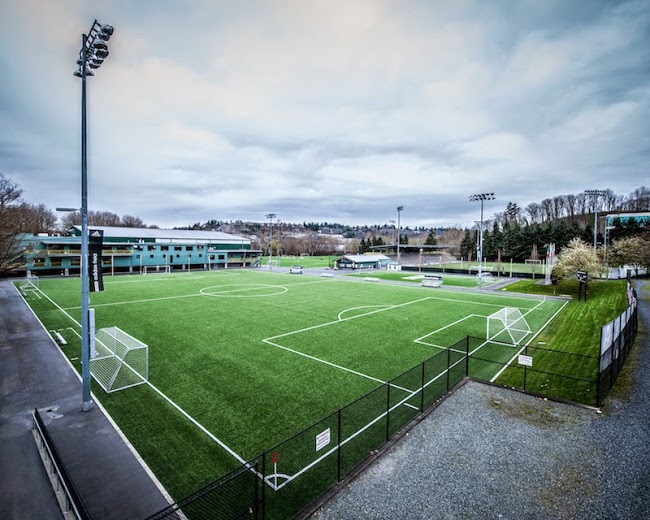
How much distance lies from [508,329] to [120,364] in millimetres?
22287

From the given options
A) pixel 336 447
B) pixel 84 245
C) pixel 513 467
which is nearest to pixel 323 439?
pixel 336 447

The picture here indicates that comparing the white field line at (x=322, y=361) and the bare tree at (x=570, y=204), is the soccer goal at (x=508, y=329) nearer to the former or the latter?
the white field line at (x=322, y=361)

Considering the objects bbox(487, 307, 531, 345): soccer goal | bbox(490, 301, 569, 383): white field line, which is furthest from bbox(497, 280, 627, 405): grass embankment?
bbox(487, 307, 531, 345): soccer goal

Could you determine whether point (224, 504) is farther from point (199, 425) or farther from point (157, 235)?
point (157, 235)

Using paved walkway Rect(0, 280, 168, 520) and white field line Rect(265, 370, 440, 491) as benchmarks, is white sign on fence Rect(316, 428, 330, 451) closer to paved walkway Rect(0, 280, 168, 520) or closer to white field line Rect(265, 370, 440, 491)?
white field line Rect(265, 370, 440, 491)

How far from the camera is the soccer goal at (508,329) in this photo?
20.9m

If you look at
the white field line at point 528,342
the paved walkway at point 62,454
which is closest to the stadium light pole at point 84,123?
the paved walkway at point 62,454

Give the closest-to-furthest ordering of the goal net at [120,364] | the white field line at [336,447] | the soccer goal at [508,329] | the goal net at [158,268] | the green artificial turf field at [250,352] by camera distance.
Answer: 1. the white field line at [336,447]
2. the green artificial turf field at [250,352]
3. the goal net at [120,364]
4. the soccer goal at [508,329]
5. the goal net at [158,268]

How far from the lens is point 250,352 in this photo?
18266 millimetres

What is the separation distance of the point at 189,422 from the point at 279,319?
14752 mm

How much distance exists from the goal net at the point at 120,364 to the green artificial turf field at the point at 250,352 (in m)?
0.47

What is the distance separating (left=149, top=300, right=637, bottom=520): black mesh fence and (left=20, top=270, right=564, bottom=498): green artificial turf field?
0.48 meters

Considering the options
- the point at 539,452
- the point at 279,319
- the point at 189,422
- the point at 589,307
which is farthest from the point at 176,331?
the point at 589,307

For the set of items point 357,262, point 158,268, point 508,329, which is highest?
point 357,262
